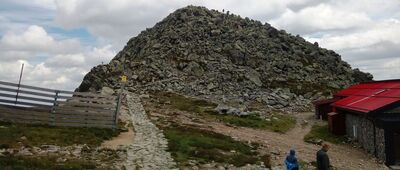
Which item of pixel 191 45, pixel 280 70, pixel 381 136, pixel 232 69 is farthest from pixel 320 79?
pixel 381 136

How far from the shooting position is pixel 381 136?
33906 millimetres

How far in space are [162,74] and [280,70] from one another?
27796 mm

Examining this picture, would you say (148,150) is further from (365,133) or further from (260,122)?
(260,122)

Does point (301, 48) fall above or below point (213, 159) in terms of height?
above

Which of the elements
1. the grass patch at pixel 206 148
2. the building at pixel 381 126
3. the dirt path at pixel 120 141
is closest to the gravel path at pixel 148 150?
the dirt path at pixel 120 141

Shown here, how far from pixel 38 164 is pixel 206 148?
41.8 ft

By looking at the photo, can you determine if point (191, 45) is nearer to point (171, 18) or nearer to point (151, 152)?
point (171, 18)

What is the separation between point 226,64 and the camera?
9125cm

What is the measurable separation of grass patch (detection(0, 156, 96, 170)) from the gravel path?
96.0 inches

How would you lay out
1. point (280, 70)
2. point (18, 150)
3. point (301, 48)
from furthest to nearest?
point (301, 48), point (280, 70), point (18, 150)

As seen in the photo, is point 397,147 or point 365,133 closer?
point 397,147

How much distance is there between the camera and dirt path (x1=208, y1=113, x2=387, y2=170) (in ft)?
103

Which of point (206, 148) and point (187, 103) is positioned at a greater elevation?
point (187, 103)

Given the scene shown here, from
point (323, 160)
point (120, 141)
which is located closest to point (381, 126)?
point (323, 160)
